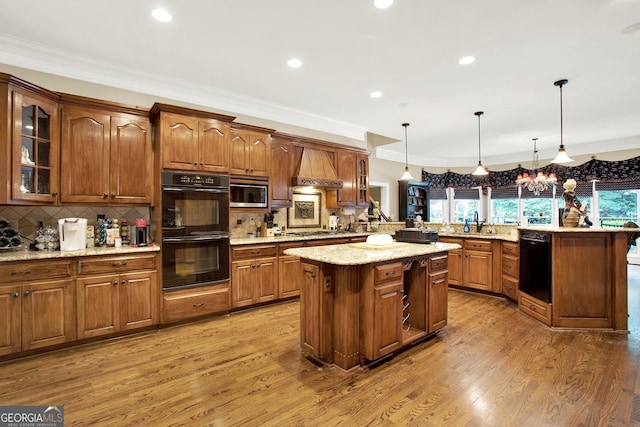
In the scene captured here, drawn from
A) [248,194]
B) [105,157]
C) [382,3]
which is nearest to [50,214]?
[105,157]

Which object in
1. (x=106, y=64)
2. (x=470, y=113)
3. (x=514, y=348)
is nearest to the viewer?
(x=514, y=348)

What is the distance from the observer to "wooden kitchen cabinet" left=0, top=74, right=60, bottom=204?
2.65m

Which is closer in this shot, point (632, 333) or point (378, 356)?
point (378, 356)

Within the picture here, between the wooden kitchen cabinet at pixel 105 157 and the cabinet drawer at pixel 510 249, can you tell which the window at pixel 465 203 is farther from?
the wooden kitchen cabinet at pixel 105 157

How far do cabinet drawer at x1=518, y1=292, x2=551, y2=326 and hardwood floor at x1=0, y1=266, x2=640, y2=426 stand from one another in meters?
0.23

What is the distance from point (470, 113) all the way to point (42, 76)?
580 cm

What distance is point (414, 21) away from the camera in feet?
8.70

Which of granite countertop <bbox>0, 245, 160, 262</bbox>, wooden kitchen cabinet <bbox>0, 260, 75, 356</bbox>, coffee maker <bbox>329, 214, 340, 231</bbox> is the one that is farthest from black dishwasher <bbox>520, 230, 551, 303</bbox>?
wooden kitchen cabinet <bbox>0, 260, 75, 356</bbox>

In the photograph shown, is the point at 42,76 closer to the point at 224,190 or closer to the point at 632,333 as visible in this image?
the point at 224,190

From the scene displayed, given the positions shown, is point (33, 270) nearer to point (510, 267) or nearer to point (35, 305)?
point (35, 305)

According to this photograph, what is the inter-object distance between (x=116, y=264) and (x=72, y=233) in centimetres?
53

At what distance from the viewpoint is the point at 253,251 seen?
404 centimetres

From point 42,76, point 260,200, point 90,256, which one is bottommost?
point 90,256

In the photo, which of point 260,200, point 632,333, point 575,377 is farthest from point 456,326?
point 260,200
